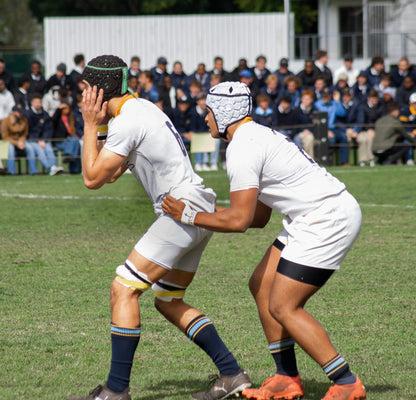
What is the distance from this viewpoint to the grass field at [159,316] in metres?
4.75

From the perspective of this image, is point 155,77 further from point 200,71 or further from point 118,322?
point 118,322

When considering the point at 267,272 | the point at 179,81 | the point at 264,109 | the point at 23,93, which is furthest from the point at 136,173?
the point at 179,81

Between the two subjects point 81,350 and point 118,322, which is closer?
point 118,322

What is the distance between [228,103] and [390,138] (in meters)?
15.7

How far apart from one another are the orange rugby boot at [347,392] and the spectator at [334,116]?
51.5 feet

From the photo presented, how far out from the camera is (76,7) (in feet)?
161

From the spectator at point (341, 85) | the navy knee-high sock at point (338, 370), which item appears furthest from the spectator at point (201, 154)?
the navy knee-high sock at point (338, 370)

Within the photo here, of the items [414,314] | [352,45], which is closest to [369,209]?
[414,314]

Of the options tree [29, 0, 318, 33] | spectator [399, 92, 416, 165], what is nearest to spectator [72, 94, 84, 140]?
spectator [399, 92, 416, 165]

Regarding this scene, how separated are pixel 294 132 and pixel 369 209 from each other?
6.72 m

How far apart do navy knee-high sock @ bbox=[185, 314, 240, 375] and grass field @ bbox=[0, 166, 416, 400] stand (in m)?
0.26

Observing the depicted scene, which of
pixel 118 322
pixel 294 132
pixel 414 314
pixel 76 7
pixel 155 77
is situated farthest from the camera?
pixel 76 7

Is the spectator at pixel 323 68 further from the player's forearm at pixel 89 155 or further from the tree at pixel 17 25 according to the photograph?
the tree at pixel 17 25

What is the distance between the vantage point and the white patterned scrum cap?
13.6ft
